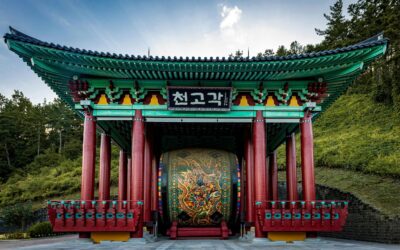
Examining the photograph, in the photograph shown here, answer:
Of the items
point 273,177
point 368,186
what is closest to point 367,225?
point 368,186

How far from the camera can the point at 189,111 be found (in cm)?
1297

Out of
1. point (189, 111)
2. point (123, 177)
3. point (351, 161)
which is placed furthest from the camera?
point (351, 161)

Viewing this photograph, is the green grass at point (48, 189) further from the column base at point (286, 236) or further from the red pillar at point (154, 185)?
the column base at point (286, 236)

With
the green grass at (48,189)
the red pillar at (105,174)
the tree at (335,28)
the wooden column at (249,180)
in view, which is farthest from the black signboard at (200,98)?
the tree at (335,28)

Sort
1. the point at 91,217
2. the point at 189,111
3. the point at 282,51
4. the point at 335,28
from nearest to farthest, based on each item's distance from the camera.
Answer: the point at 91,217
the point at 189,111
the point at 335,28
the point at 282,51

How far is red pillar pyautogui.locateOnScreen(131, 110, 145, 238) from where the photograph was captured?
39.2ft

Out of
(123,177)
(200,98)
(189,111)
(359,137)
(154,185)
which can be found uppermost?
(200,98)

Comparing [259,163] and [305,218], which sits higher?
[259,163]

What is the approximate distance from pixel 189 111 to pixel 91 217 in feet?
15.6

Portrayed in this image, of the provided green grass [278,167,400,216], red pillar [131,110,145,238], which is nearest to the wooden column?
green grass [278,167,400,216]

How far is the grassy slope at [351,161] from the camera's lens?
15992mm

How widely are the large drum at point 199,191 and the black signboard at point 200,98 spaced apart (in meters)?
2.97

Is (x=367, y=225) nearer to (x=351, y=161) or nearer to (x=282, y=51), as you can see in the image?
(x=351, y=161)

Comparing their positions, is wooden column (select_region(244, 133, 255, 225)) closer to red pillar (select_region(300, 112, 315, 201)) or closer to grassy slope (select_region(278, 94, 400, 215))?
red pillar (select_region(300, 112, 315, 201))
